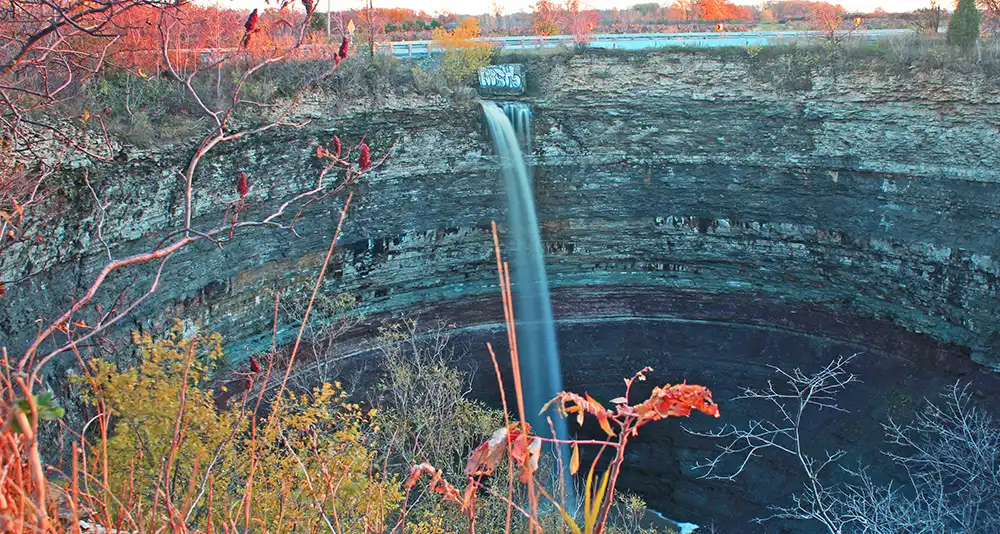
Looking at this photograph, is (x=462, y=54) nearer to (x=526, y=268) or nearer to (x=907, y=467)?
(x=526, y=268)

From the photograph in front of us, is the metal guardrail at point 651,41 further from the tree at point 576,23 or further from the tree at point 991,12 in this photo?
the tree at point 991,12

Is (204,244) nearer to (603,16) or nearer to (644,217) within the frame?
(644,217)

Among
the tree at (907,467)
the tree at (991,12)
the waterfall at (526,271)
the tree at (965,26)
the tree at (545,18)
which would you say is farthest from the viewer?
the tree at (545,18)

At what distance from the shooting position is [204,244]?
1348 centimetres

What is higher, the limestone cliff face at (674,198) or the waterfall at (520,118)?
the waterfall at (520,118)

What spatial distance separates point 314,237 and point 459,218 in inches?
135

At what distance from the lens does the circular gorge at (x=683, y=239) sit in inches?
562

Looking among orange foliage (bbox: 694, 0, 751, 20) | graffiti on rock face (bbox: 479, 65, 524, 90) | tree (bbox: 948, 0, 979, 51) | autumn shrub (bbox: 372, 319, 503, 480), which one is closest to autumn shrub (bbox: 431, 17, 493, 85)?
graffiti on rock face (bbox: 479, 65, 524, 90)

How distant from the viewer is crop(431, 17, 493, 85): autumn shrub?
16.8 metres

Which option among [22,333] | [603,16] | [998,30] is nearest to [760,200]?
[998,30]

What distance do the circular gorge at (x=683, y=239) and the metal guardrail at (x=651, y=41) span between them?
7.28 ft

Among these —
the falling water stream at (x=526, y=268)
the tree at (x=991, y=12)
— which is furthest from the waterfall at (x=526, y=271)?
the tree at (x=991, y=12)

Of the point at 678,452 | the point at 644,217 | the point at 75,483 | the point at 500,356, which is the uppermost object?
the point at 75,483

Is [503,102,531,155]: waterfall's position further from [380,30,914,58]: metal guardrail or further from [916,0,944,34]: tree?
[916,0,944,34]: tree
